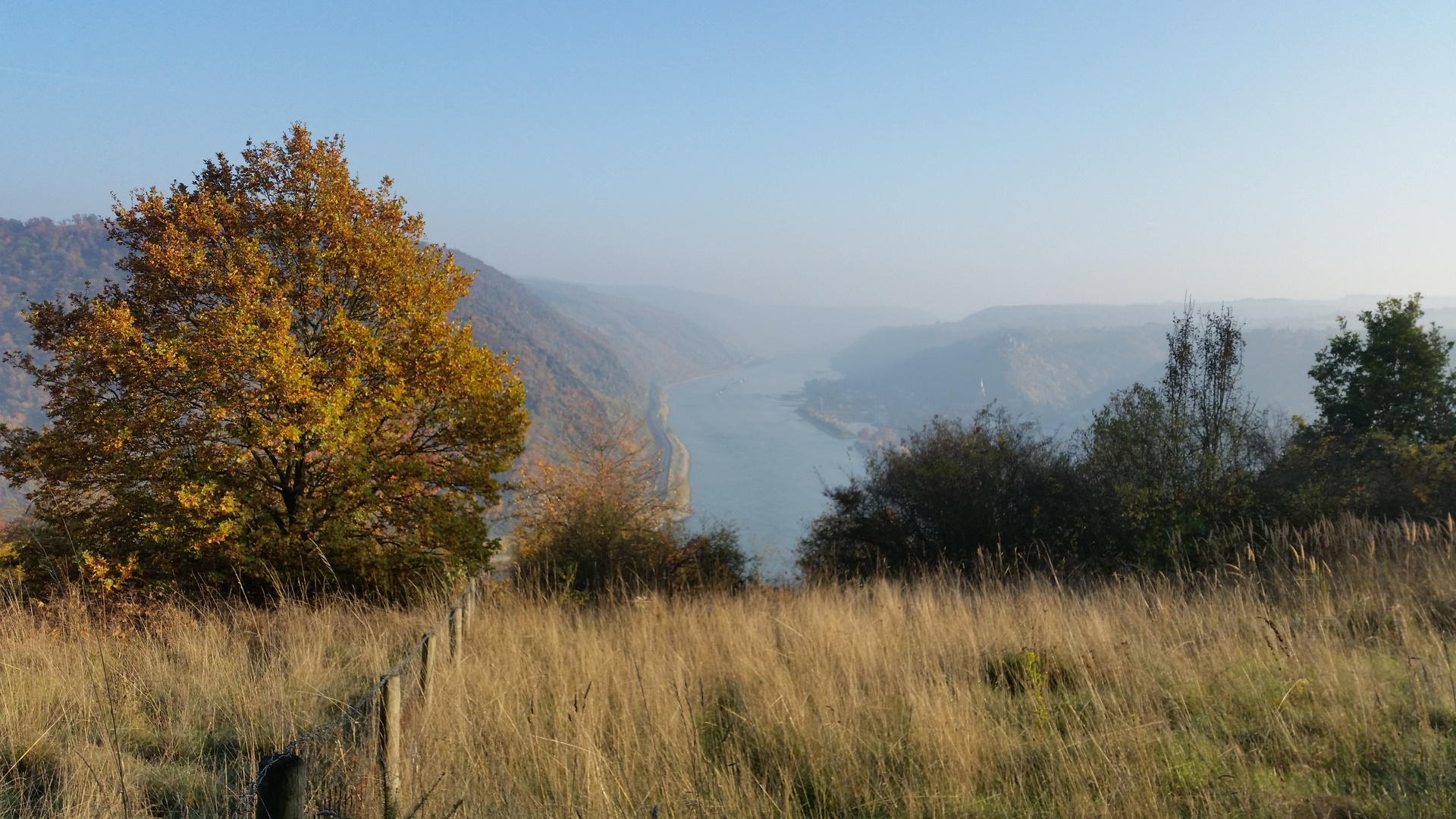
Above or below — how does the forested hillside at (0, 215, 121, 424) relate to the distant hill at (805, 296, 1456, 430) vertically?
above

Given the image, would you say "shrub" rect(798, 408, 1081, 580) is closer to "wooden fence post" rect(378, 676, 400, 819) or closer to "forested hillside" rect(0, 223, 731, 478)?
"wooden fence post" rect(378, 676, 400, 819)

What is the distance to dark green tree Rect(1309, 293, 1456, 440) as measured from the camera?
17.5 m

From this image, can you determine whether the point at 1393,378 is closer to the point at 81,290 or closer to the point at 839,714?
the point at 839,714

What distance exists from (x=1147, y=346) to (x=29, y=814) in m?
208

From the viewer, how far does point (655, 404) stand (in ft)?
547

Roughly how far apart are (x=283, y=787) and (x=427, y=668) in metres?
1.59

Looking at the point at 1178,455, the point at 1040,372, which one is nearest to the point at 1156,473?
the point at 1178,455

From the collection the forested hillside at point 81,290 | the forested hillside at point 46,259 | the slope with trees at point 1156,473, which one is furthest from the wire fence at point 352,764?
the forested hillside at point 46,259

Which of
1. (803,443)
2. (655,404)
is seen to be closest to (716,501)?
(803,443)

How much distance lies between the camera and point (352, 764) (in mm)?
2809

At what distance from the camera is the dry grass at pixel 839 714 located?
8.75 feet

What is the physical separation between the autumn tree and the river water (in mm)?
31006

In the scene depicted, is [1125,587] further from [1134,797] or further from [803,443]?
[803,443]

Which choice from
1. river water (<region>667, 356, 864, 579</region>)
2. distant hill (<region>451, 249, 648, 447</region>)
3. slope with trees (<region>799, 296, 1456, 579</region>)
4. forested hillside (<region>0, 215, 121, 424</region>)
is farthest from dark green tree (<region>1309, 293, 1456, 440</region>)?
forested hillside (<region>0, 215, 121, 424</region>)
